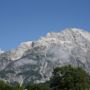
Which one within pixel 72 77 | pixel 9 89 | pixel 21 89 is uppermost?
pixel 72 77

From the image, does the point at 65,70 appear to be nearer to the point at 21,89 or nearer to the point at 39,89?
the point at 39,89

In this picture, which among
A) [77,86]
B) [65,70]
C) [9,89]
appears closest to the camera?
[9,89]

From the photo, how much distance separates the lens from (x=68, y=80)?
158 m

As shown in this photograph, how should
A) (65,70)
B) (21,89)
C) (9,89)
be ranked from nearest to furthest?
1. (21,89)
2. (9,89)
3. (65,70)

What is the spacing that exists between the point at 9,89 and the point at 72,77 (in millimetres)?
34453

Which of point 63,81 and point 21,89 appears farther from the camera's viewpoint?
point 63,81

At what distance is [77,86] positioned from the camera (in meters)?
156

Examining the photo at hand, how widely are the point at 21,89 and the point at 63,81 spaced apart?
54757 mm

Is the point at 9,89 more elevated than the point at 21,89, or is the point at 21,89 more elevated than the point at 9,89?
the point at 9,89

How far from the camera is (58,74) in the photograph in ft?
541

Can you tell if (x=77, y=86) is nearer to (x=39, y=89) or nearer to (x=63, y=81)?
(x=63, y=81)

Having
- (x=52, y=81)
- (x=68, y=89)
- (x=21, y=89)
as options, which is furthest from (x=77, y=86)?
(x=21, y=89)

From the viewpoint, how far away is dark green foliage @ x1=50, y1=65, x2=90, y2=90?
157500 mm

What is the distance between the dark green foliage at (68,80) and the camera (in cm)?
15750
